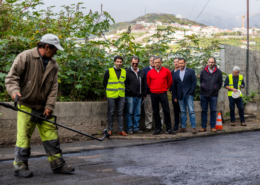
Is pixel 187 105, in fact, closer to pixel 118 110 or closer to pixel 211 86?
pixel 211 86

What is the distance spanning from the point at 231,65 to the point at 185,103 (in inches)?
206

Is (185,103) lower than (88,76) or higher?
lower

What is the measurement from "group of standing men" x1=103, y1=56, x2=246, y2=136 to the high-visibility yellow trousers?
148 inches

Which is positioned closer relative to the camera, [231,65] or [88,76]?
[88,76]

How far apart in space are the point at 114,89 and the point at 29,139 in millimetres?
4104

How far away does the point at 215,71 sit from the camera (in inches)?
390

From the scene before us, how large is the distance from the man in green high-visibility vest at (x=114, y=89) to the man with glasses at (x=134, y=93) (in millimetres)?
309

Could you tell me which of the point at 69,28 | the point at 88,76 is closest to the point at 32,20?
the point at 69,28

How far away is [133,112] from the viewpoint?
964cm

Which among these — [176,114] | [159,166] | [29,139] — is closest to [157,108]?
[176,114]

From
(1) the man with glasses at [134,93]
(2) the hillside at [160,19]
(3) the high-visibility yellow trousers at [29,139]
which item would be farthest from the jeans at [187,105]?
(3) the high-visibility yellow trousers at [29,139]

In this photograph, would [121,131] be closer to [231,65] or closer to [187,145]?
[187,145]

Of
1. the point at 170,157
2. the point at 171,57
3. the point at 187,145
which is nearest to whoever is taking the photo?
the point at 170,157

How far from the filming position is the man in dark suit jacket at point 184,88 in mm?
9719
